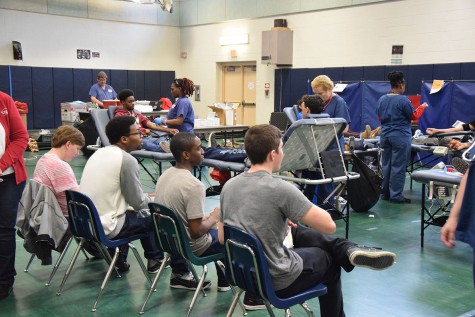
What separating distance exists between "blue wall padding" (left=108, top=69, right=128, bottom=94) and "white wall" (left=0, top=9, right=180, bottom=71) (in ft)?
0.64

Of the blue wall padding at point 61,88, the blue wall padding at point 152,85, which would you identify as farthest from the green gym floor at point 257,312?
the blue wall padding at point 152,85

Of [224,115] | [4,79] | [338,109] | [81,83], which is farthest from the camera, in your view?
[81,83]

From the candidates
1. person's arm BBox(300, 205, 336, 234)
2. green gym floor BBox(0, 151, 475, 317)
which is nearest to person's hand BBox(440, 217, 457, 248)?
person's arm BBox(300, 205, 336, 234)

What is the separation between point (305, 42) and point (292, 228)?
9.90m

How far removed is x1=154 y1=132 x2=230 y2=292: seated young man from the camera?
3150 millimetres

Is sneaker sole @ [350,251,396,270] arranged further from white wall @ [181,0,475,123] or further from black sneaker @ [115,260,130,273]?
white wall @ [181,0,475,123]

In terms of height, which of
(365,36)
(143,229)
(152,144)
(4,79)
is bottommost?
(143,229)

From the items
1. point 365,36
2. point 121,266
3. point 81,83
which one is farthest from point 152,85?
point 121,266

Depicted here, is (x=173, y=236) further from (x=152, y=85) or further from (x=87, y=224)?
(x=152, y=85)

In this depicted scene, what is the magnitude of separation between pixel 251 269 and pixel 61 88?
39.9ft

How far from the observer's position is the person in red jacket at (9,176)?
3342 millimetres

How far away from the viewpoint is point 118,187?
3.51m

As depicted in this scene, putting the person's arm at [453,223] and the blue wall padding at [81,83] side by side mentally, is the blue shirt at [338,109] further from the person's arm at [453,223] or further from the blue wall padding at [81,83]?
the blue wall padding at [81,83]

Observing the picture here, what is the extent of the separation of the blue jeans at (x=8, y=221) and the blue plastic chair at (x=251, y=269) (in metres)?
1.73
